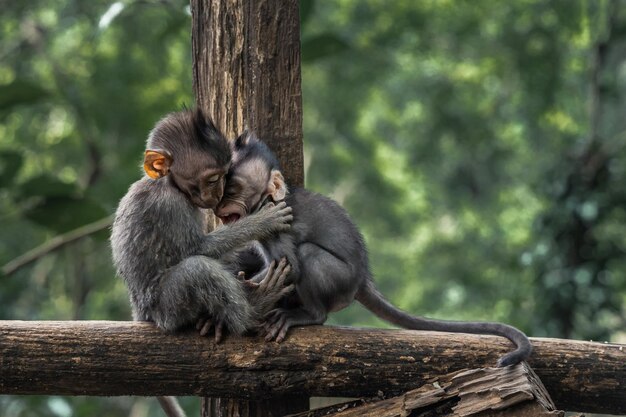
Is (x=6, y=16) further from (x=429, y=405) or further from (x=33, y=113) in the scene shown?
(x=429, y=405)

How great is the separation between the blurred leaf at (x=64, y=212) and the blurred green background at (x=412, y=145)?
11mm

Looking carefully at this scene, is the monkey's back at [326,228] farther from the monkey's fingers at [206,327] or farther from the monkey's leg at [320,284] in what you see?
the monkey's fingers at [206,327]

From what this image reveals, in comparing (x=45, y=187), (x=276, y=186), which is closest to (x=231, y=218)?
(x=276, y=186)

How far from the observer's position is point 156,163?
3.98 metres

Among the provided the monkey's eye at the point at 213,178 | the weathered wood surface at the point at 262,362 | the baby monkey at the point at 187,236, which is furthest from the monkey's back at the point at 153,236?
the weathered wood surface at the point at 262,362

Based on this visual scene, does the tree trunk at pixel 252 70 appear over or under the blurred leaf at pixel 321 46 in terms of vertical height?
under

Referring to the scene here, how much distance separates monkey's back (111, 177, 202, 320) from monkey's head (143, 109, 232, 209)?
7cm

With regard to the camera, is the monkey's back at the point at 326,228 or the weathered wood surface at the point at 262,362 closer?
the weathered wood surface at the point at 262,362

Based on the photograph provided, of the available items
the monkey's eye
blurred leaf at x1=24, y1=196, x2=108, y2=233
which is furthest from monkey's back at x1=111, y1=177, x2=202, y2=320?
blurred leaf at x1=24, y1=196, x2=108, y2=233

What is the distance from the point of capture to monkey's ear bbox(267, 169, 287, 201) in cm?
417

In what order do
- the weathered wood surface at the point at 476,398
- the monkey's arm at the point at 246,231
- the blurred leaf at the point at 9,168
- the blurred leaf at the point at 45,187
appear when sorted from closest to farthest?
the weathered wood surface at the point at 476,398 → the monkey's arm at the point at 246,231 → the blurred leaf at the point at 45,187 → the blurred leaf at the point at 9,168

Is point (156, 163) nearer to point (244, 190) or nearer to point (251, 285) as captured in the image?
point (244, 190)

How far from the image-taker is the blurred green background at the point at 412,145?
777 cm

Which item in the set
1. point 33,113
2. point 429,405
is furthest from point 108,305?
point 429,405
